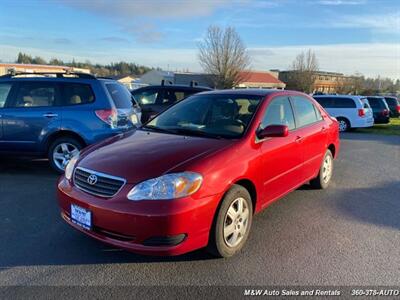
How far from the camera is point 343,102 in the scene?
658 inches

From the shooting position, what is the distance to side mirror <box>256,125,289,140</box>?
155 inches

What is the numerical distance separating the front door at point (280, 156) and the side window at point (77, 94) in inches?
138

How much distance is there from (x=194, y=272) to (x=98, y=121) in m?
3.94

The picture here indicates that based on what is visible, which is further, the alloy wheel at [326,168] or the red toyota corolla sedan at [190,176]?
the alloy wheel at [326,168]

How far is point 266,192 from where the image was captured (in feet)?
13.8

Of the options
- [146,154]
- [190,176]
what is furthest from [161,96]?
[190,176]

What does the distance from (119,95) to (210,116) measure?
120 inches

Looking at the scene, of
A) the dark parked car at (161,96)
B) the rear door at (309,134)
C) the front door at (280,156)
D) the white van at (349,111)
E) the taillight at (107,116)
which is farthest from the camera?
the white van at (349,111)

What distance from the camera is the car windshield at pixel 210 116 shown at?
13.7 ft

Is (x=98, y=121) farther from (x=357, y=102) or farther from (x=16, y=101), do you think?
(x=357, y=102)

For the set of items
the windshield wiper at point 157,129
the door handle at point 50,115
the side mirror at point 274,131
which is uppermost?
the side mirror at point 274,131

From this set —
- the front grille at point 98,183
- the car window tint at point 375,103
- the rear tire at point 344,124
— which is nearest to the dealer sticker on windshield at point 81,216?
the front grille at point 98,183

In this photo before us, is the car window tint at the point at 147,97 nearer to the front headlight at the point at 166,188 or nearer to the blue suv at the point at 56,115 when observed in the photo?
the blue suv at the point at 56,115

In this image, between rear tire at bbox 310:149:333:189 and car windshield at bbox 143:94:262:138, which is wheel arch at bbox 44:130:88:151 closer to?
car windshield at bbox 143:94:262:138
